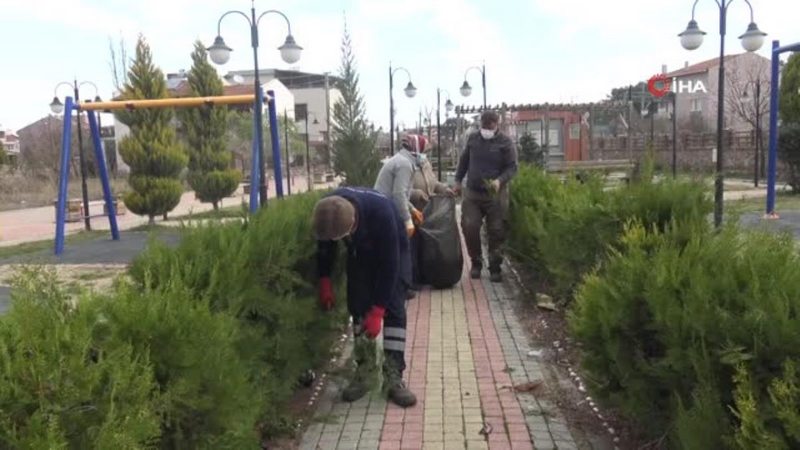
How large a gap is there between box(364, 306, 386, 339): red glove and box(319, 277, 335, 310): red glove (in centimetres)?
32

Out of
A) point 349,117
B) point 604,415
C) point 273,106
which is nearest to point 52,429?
point 604,415

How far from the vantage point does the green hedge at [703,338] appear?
2.20m

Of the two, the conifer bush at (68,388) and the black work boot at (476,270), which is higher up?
the conifer bush at (68,388)

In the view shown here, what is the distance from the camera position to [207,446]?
2531mm

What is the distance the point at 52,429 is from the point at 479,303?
A: 5539 mm

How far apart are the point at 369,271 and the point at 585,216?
1658mm

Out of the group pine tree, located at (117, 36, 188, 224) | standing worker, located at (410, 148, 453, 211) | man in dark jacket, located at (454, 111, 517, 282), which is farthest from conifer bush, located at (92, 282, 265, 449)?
pine tree, located at (117, 36, 188, 224)

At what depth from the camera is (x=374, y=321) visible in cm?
419

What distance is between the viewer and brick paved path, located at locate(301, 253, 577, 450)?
371 centimetres

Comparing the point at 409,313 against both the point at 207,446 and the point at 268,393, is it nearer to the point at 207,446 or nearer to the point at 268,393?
the point at 268,393

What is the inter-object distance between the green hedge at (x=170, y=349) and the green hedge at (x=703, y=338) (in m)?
1.50

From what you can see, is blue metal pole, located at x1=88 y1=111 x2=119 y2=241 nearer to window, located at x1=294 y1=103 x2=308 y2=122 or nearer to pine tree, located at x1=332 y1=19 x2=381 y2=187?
pine tree, located at x1=332 y1=19 x2=381 y2=187

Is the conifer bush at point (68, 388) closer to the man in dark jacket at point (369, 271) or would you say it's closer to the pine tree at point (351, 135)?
the man in dark jacket at point (369, 271)

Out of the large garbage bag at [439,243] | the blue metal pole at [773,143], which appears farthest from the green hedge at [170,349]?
the blue metal pole at [773,143]
